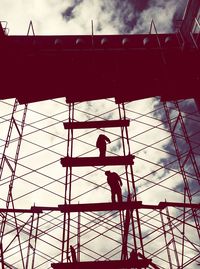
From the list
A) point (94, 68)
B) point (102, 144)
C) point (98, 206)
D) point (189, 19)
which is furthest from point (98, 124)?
point (189, 19)

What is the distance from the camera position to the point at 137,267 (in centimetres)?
686

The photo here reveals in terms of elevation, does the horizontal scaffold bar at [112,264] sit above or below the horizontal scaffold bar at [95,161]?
below

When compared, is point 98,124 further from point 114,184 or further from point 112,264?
point 112,264

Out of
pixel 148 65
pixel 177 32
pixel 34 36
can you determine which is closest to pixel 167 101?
pixel 148 65

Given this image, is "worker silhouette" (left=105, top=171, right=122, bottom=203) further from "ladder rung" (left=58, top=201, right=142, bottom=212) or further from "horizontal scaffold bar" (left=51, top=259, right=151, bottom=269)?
"horizontal scaffold bar" (left=51, top=259, right=151, bottom=269)

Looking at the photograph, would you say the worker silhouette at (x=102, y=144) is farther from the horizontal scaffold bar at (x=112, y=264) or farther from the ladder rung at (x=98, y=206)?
the horizontal scaffold bar at (x=112, y=264)

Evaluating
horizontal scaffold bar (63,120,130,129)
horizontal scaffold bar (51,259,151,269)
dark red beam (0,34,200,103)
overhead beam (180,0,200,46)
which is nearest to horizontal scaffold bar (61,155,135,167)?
horizontal scaffold bar (63,120,130,129)

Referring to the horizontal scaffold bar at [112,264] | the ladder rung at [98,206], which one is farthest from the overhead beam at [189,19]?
the horizontal scaffold bar at [112,264]

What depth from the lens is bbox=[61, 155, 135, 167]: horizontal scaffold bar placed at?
341 inches

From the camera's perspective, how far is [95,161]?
873cm

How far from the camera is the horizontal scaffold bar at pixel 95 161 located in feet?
28.5

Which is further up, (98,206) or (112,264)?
(98,206)

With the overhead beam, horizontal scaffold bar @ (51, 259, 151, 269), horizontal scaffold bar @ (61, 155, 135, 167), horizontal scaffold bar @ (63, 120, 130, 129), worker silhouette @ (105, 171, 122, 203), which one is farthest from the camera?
the overhead beam

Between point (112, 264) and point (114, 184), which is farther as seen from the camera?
point (114, 184)
